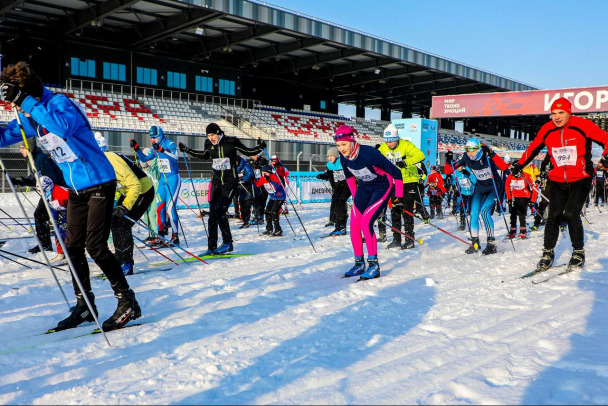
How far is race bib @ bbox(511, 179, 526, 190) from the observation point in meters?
9.70

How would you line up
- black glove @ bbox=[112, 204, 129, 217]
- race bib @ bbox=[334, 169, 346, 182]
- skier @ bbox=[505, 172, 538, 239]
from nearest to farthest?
black glove @ bbox=[112, 204, 129, 217] → skier @ bbox=[505, 172, 538, 239] → race bib @ bbox=[334, 169, 346, 182]

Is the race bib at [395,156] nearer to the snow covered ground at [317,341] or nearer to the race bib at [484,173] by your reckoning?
the race bib at [484,173]

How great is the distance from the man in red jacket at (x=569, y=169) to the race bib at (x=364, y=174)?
2155 millimetres

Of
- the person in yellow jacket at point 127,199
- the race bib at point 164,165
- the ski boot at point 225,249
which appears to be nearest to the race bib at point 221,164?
the race bib at point 164,165

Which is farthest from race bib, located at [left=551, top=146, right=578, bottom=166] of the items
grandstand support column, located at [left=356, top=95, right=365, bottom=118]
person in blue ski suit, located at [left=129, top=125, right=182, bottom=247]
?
grandstand support column, located at [left=356, top=95, right=365, bottom=118]

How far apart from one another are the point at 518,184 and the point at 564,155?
4406mm

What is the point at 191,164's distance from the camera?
55.3 feet

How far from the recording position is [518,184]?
9.84m

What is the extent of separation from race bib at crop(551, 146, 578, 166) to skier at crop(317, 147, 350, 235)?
4.63 metres

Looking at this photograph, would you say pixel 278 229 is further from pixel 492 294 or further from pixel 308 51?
pixel 308 51

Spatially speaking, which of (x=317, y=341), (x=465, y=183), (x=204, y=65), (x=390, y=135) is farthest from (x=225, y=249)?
(x=204, y=65)

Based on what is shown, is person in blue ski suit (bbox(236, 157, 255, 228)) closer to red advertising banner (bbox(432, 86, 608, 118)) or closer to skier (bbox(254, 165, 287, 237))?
skier (bbox(254, 165, 287, 237))

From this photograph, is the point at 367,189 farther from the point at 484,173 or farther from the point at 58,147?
the point at 58,147

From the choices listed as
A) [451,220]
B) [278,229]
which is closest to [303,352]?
[278,229]
